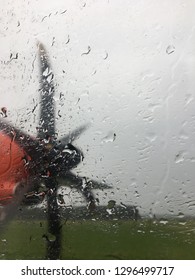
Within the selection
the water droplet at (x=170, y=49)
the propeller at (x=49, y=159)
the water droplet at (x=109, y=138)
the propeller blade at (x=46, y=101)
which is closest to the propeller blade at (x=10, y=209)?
the propeller at (x=49, y=159)

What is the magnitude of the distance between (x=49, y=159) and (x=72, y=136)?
0.15 meters

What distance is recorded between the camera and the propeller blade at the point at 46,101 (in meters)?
1.62

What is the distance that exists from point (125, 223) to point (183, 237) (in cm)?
25

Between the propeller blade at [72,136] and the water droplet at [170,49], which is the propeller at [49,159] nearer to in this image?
the propeller blade at [72,136]

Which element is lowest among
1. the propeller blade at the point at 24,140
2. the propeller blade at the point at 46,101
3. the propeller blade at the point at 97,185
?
the propeller blade at the point at 97,185

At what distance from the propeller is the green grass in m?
0.05

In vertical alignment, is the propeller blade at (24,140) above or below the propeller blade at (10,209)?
above

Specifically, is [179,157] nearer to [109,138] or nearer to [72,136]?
[109,138]

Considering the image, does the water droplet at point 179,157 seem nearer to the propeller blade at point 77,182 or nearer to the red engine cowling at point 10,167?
the propeller blade at point 77,182

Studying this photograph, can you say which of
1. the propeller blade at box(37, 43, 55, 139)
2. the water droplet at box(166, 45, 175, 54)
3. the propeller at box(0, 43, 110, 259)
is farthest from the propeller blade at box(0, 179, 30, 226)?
the water droplet at box(166, 45, 175, 54)

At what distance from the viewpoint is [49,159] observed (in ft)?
5.32

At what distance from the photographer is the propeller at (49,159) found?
1.59 m

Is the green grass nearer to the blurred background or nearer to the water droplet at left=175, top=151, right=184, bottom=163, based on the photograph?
the blurred background

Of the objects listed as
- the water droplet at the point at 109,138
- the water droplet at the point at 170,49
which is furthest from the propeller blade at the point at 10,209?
the water droplet at the point at 170,49
